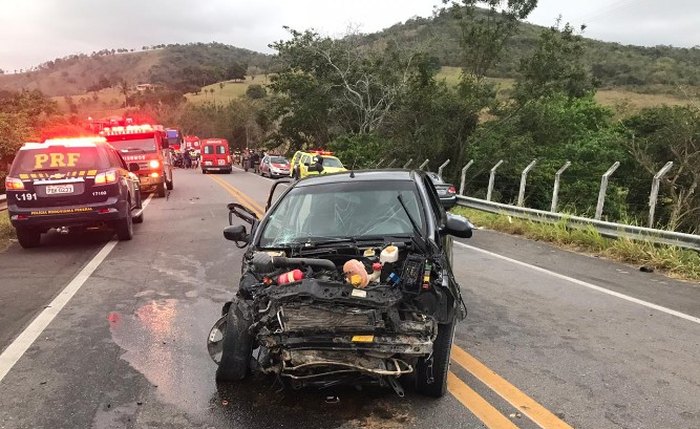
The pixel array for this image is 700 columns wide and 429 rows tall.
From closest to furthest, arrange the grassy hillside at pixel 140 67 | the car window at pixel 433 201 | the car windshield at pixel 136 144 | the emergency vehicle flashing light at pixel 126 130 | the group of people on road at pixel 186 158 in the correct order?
the car window at pixel 433 201 → the car windshield at pixel 136 144 → the emergency vehicle flashing light at pixel 126 130 → the group of people on road at pixel 186 158 → the grassy hillside at pixel 140 67

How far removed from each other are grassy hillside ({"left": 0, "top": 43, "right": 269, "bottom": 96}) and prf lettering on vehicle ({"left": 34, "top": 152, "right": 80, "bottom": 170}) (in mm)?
139767

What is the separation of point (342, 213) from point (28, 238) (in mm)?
7798

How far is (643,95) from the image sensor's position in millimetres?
57969

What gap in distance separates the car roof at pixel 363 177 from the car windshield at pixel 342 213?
4.0 inches

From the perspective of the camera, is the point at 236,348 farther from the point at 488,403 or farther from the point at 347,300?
the point at 488,403

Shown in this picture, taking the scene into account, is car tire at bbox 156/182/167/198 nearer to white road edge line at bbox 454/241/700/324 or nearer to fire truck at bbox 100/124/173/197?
fire truck at bbox 100/124/173/197

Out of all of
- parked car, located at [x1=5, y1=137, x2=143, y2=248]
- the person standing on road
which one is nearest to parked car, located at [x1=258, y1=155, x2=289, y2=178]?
the person standing on road

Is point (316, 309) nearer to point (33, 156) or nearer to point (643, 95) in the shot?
point (33, 156)

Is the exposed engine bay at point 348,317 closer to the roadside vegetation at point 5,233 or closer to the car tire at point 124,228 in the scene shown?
the car tire at point 124,228

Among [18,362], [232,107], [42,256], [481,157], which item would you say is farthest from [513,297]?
[232,107]

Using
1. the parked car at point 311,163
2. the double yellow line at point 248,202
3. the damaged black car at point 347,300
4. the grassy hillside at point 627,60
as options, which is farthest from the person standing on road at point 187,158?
the damaged black car at point 347,300

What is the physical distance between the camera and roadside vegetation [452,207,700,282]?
29.2 ft

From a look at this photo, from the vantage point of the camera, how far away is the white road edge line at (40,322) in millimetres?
4852

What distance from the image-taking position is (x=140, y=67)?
17975cm
